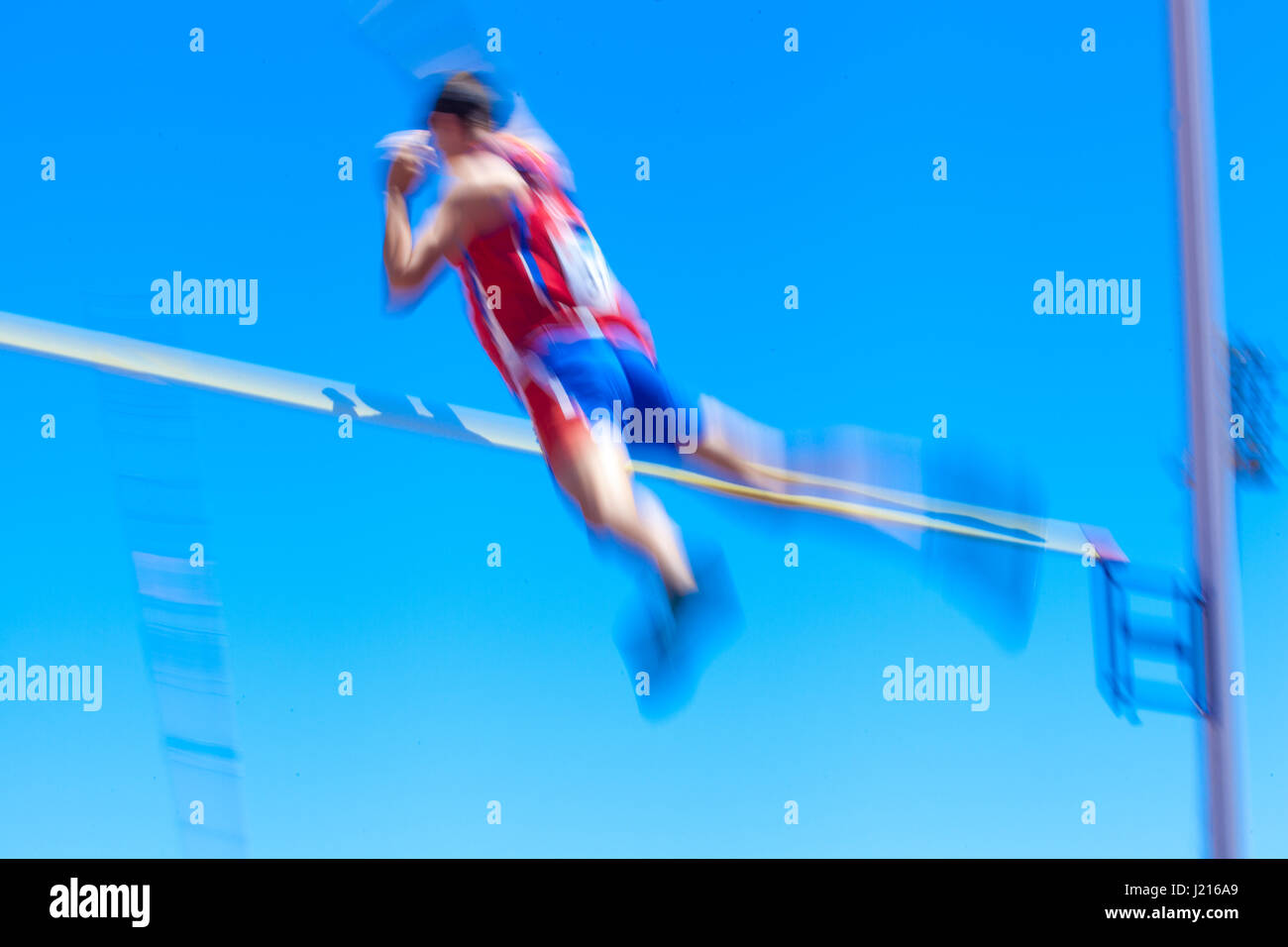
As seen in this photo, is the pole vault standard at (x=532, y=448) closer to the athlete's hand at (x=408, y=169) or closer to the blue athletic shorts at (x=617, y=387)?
the blue athletic shorts at (x=617, y=387)

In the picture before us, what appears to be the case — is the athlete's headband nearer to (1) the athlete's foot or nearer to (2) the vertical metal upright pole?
(1) the athlete's foot

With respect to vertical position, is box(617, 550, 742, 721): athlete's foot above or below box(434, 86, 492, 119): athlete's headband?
below

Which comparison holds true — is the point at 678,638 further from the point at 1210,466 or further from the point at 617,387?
the point at 1210,466

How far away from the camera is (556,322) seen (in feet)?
7.13

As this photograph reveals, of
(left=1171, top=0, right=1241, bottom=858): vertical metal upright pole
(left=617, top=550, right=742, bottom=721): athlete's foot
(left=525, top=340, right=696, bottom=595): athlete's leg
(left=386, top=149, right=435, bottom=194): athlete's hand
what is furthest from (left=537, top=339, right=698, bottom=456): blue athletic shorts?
(left=1171, top=0, right=1241, bottom=858): vertical metal upright pole

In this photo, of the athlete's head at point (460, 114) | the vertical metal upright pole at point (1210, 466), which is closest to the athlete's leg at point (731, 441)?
the athlete's head at point (460, 114)

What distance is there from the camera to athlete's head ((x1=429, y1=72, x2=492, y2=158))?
2.18m

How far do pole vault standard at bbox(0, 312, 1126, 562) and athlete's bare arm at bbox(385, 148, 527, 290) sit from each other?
293 millimetres

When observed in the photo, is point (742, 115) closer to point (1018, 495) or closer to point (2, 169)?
point (1018, 495)

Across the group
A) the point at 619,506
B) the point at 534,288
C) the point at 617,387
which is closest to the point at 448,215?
the point at 534,288

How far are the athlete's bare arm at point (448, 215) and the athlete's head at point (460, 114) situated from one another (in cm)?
5

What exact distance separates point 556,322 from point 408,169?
493 mm

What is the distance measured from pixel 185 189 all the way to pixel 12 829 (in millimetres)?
1544

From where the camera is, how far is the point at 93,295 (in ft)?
7.25
